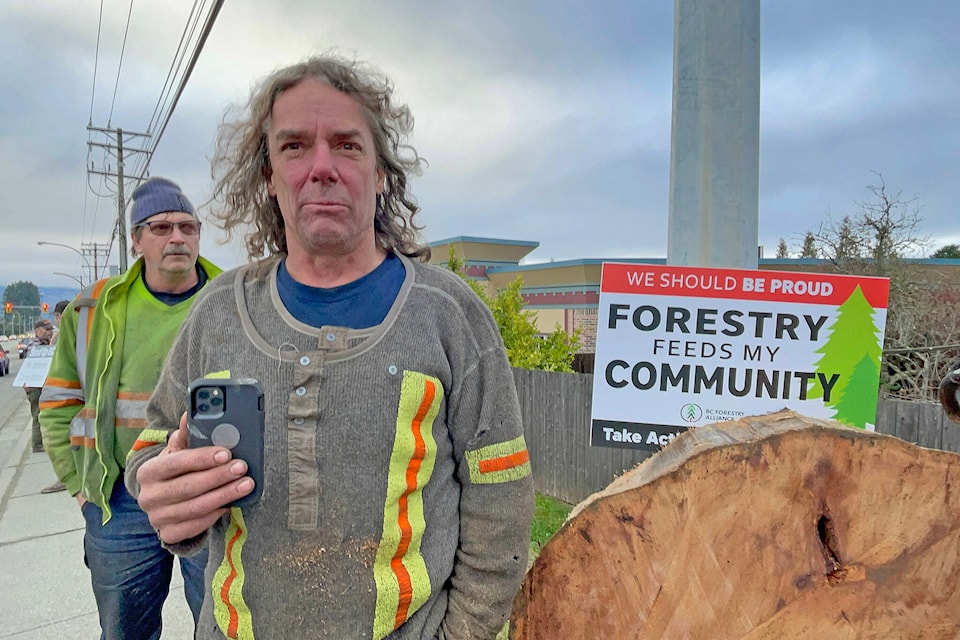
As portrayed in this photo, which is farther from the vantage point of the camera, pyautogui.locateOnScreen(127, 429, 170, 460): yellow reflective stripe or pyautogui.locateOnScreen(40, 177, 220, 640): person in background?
pyautogui.locateOnScreen(40, 177, 220, 640): person in background

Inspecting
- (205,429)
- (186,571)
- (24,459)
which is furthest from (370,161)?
(24,459)

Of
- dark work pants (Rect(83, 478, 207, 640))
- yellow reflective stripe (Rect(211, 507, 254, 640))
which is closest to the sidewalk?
dark work pants (Rect(83, 478, 207, 640))

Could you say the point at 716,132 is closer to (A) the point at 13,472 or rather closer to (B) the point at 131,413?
(B) the point at 131,413

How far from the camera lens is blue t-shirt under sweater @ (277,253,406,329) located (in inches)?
50.5

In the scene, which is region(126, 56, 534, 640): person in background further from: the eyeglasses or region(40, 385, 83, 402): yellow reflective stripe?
region(40, 385, 83, 402): yellow reflective stripe

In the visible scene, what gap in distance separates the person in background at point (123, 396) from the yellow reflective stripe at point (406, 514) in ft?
4.27

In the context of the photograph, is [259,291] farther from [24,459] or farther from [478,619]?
[24,459]

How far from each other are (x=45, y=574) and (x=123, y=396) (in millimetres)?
2498

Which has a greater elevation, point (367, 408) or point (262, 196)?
point (262, 196)

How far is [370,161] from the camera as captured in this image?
4.57ft

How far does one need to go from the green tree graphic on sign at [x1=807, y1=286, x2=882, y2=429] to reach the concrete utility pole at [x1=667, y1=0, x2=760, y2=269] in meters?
0.40

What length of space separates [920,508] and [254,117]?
161 cm

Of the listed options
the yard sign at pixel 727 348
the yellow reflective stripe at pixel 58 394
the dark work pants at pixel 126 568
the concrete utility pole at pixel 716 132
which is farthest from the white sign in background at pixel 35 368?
the concrete utility pole at pixel 716 132

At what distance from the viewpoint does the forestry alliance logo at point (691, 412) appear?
2245 mm
